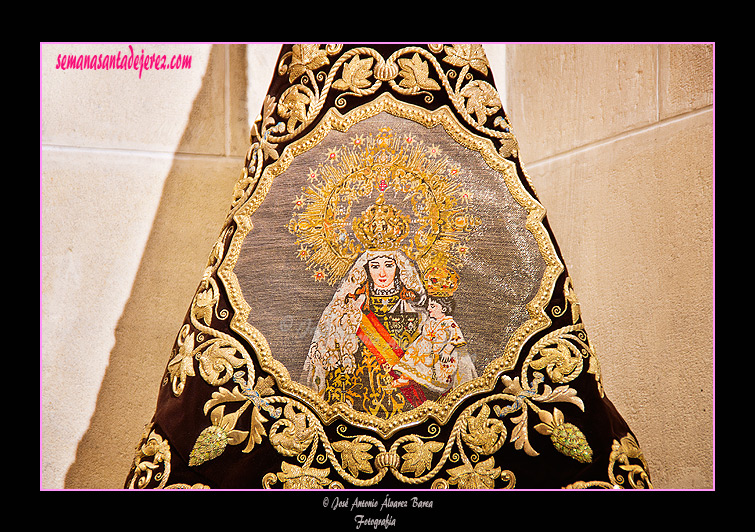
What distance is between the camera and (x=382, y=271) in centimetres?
140

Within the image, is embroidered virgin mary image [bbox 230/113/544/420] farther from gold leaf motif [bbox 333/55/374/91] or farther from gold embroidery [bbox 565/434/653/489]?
gold embroidery [bbox 565/434/653/489]

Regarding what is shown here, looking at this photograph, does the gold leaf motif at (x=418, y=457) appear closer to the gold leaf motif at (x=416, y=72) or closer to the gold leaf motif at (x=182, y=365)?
the gold leaf motif at (x=182, y=365)

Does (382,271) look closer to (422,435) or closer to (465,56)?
(422,435)

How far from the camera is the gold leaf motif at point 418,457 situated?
132 centimetres

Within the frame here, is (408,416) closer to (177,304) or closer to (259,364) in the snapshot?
(259,364)

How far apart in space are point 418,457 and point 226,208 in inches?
38.9

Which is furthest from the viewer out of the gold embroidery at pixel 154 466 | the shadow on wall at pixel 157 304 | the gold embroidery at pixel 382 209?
the shadow on wall at pixel 157 304

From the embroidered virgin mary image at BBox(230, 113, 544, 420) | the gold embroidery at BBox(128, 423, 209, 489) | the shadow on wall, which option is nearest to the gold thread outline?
the embroidered virgin mary image at BBox(230, 113, 544, 420)

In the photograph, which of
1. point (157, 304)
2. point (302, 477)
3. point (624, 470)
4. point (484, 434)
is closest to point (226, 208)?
point (157, 304)

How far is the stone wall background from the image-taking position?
1.50 metres

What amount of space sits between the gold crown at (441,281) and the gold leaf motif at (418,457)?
324 millimetres

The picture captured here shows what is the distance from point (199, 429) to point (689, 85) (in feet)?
4.51

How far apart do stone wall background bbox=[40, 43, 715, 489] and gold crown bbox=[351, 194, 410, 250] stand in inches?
24.3

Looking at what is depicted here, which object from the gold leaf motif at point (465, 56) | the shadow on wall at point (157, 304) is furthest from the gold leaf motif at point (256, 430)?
the gold leaf motif at point (465, 56)
